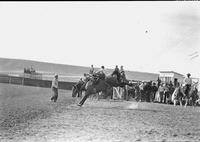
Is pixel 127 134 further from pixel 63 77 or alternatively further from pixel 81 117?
pixel 63 77

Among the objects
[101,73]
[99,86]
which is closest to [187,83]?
[99,86]

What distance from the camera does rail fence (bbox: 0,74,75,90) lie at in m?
24.5

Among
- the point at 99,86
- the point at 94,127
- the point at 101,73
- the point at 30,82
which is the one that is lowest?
the point at 94,127

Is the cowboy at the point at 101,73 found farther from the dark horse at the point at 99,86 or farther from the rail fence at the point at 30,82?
the rail fence at the point at 30,82

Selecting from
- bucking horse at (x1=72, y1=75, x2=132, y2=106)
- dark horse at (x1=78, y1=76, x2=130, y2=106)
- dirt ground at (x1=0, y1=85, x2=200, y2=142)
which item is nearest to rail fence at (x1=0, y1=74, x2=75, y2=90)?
dark horse at (x1=78, y1=76, x2=130, y2=106)

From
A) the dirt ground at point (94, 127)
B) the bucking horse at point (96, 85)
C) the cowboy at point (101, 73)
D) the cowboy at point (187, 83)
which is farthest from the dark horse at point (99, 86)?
the cowboy at point (187, 83)

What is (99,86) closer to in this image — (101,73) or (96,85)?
(96,85)

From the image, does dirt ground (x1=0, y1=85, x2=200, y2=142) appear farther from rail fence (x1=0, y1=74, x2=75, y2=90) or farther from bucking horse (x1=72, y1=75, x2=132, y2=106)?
rail fence (x1=0, y1=74, x2=75, y2=90)

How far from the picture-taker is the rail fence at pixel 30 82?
24509 mm

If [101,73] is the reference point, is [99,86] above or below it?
below

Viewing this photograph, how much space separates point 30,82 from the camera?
86.8ft

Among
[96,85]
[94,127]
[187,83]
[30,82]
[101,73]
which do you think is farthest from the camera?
[30,82]

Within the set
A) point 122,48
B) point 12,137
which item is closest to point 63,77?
point 122,48

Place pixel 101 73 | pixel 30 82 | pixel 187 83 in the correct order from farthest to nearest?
pixel 30 82, pixel 187 83, pixel 101 73
